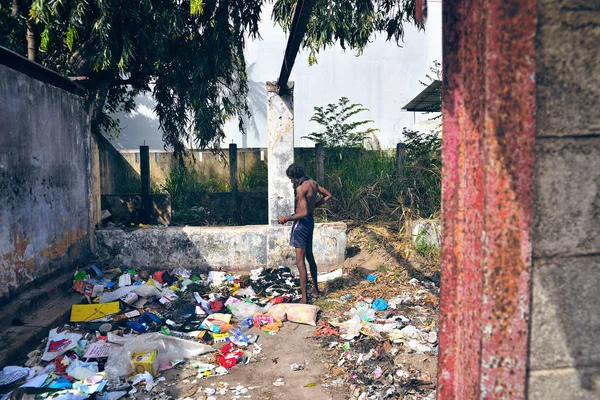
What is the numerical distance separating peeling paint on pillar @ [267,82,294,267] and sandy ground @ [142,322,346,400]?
212 cm

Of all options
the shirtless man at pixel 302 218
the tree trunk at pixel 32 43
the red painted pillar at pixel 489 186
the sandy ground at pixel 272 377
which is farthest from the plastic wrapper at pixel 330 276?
the tree trunk at pixel 32 43

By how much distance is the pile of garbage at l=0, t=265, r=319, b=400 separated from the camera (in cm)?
331

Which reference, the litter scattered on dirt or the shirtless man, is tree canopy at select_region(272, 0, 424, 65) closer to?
the shirtless man

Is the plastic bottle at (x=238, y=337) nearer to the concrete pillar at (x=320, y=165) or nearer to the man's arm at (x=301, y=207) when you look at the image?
the man's arm at (x=301, y=207)

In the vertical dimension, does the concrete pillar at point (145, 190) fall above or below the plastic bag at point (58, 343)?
above

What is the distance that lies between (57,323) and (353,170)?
5.55 metres

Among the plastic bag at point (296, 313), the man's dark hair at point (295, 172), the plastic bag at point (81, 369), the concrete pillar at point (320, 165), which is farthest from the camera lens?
the concrete pillar at point (320, 165)

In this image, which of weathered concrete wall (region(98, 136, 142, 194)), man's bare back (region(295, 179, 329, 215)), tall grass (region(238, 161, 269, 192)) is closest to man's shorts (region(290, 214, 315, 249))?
man's bare back (region(295, 179, 329, 215))

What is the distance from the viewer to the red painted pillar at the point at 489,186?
1.13 m

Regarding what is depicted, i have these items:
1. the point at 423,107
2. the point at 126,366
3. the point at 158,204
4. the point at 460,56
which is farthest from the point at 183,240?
the point at 423,107

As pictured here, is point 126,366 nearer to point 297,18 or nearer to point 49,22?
point 297,18

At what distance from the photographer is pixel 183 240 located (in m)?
6.29

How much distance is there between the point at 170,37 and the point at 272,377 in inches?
212

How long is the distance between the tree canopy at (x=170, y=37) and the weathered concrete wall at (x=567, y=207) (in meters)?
5.67
